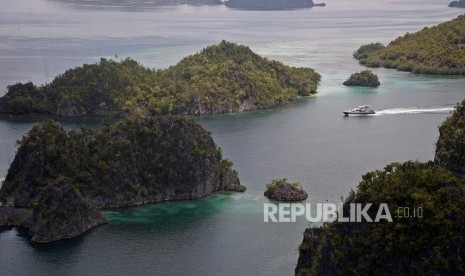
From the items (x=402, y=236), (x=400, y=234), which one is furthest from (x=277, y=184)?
(x=402, y=236)

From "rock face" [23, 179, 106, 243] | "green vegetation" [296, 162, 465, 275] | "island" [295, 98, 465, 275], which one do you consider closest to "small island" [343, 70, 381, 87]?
"rock face" [23, 179, 106, 243]

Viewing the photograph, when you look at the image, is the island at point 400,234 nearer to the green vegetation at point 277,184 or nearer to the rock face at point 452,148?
the green vegetation at point 277,184

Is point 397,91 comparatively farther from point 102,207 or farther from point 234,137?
point 102,207

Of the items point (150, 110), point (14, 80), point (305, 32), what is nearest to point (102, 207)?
point (150, 110)

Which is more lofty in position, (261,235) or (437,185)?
(437,185)

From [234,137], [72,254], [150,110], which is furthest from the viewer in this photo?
[150,110]

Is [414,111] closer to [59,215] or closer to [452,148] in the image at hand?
[452,148]

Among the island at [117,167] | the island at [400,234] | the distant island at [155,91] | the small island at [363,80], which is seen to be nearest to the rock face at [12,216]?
the island at [117,167]
